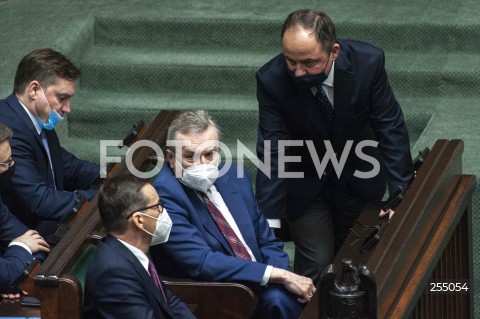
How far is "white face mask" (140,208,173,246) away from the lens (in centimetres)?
439

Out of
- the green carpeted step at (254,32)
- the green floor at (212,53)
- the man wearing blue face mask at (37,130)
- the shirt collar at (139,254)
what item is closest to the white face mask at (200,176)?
the shirt collar at (139,254)

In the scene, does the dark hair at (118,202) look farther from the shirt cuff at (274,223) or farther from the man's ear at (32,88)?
the man's ear at (32,88)

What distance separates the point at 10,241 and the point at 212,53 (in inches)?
96.5

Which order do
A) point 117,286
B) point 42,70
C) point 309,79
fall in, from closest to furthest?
point 117,286 < point 309,79 < point 42,70

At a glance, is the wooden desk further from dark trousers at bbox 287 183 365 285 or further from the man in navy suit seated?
the man in navy suit seated

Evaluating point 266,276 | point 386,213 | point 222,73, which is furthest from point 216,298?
point 222,73

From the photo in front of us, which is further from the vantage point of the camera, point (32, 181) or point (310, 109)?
point (32, 181)

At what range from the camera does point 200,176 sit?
4.74 metres

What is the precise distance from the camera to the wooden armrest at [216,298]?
4605 millimetres

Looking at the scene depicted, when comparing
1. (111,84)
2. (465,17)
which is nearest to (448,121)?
(465,17)

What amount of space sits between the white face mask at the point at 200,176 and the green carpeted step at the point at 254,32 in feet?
8.23

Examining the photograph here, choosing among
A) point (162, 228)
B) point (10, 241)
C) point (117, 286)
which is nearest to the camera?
point (117, 286)

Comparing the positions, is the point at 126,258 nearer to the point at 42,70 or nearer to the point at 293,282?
the point at 293,282

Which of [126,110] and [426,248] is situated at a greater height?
[126,110]
